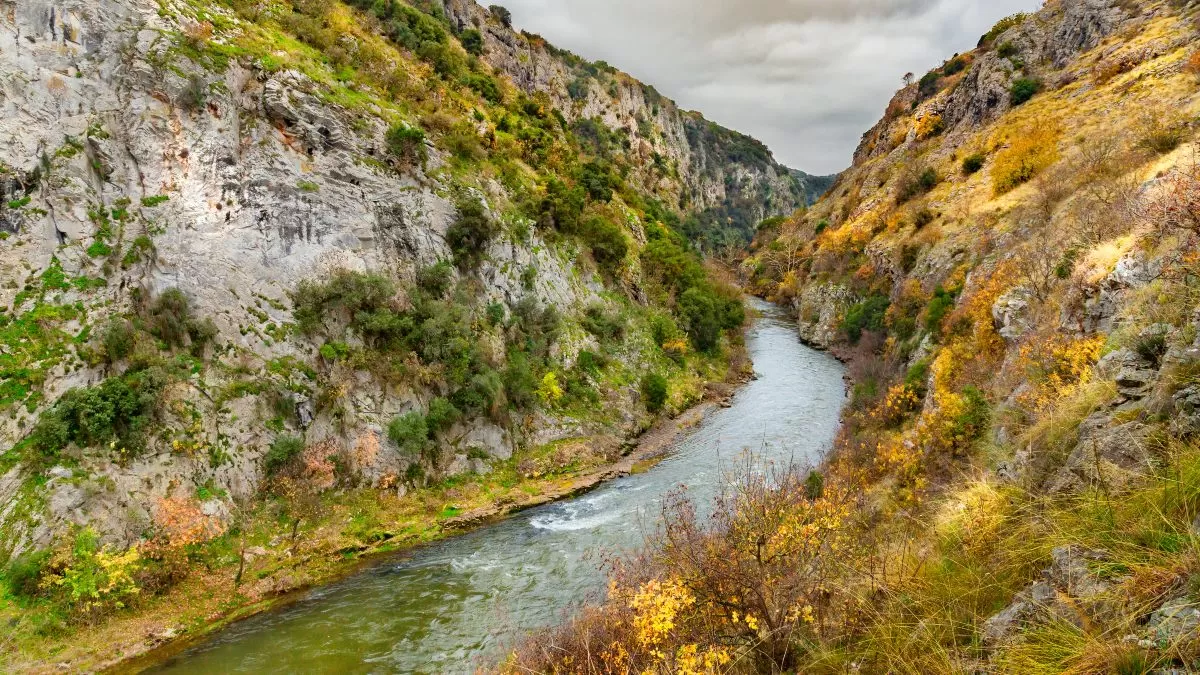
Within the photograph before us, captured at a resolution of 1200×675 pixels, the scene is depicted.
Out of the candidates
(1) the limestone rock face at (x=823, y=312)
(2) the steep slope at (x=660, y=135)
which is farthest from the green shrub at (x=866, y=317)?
(2) the steep slope at (x=660, y=135)

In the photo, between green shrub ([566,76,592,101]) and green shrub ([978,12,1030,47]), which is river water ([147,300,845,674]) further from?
green shrub ([566,76,592,101])

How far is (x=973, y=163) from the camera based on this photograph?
42.6 metres

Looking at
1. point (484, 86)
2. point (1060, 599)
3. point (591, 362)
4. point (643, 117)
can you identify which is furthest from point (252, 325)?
point (643, 117)

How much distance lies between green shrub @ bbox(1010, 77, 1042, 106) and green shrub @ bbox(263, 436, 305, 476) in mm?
61220

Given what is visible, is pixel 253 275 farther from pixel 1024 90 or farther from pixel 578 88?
pixel 578 88

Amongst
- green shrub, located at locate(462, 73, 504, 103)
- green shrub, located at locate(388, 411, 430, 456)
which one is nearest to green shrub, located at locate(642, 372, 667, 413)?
green shrub, located at locate(388, 411, 430, 456)

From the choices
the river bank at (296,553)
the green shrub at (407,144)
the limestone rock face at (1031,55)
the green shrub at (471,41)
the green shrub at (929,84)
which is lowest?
the river bank at (296,553)

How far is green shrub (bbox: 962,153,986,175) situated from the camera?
42.3m

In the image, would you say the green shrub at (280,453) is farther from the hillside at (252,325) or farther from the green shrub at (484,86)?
the green shrub at (484,86)

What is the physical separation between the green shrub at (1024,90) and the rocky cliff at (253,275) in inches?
1597

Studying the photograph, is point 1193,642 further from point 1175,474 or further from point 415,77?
point 415,77

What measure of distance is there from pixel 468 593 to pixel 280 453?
32.0ft

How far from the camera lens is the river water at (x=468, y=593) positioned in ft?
48.3

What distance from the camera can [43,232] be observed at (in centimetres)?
2020
